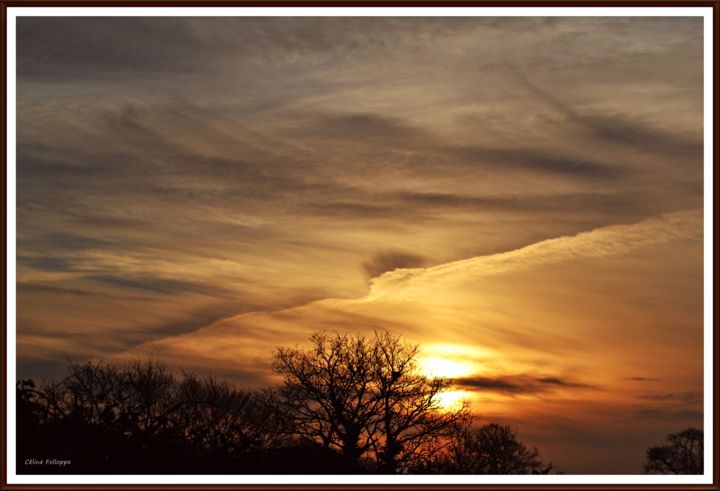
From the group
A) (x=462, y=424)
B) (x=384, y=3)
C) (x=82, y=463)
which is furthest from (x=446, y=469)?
(x=462, y=424)

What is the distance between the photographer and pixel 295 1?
14.7 meters

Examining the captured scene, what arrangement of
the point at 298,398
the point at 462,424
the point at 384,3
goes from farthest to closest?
the point at 298,398 < the point at 462,424 < the point at 384,3

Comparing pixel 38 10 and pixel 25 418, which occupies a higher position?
pixel 38 10

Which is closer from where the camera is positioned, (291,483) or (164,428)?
(164,428)

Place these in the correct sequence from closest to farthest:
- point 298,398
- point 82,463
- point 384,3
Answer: point 82,463 → point 384,3 → point 298,398

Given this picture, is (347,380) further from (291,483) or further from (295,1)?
(291,483)

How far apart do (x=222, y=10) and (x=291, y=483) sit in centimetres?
924

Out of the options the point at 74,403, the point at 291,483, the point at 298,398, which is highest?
the point at 298,398

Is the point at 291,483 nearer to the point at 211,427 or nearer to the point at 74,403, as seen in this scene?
the point at 211,427

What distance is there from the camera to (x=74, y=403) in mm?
7738

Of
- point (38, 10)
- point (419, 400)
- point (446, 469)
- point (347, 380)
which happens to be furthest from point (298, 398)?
point (446, 469)

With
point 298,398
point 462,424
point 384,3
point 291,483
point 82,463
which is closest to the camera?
point 82,463

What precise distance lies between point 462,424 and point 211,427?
5661cm

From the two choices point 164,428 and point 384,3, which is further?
point 384,3
